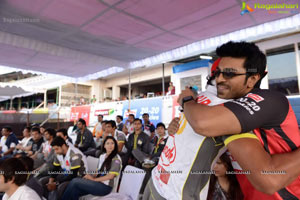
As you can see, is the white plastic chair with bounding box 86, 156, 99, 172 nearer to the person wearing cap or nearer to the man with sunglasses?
the person wearing cap

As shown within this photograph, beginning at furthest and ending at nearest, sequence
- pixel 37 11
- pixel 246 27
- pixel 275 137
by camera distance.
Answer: pixel 246 27 → pixel 37 11 → pixel 275 137

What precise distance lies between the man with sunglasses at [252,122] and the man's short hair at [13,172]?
6.28 ft

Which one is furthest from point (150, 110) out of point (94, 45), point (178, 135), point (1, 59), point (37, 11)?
point (178, 135)

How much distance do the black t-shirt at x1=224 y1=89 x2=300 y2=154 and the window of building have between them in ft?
29.4

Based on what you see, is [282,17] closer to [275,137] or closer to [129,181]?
[275,137]

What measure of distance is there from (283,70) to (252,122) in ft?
31.4

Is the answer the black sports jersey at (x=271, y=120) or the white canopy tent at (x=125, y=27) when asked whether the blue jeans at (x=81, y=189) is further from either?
the white canopy tent at (x=125, y=27)

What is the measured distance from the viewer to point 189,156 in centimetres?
90

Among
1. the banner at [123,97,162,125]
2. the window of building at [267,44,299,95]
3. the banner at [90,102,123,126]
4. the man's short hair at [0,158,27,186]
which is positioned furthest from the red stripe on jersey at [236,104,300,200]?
the banner at [90,102,123,126]

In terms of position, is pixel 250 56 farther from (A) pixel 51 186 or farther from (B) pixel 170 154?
(A) pixel 51 186

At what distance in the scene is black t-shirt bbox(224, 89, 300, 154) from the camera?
73cm

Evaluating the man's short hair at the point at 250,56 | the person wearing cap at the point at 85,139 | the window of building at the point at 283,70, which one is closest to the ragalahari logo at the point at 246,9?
the man's short hair at the point at 250,56

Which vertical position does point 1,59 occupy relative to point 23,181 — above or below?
above

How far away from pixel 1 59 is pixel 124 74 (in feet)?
43.6
